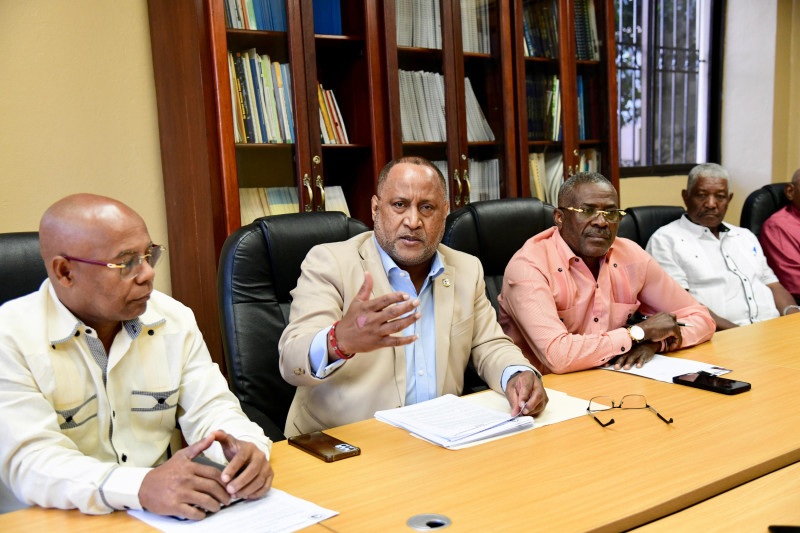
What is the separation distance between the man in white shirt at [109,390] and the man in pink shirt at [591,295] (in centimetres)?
107

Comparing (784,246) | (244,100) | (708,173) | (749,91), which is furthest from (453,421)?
(749,91)

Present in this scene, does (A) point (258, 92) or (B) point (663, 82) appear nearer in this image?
(A) point (258, 92)

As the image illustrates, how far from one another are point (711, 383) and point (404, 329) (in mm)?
802

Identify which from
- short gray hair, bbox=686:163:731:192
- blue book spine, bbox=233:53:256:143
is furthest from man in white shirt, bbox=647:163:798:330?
blue book spine, bbox=233:53:256:143

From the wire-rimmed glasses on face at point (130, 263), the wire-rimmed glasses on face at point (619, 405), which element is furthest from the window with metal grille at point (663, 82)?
the wire-rimmed glasses on face at point (130, 263)

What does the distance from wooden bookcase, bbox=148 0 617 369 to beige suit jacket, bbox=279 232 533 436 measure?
39.0 inches

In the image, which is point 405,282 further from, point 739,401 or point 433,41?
point 433,41

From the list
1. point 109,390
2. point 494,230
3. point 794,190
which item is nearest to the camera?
point 109,390

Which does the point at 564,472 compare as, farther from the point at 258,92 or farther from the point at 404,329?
the point at 258,92

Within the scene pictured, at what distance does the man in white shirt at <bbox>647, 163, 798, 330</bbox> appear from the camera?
11.1ft

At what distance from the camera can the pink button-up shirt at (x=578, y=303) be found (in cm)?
216

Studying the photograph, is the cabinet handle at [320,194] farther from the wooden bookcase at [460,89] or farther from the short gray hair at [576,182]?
the short gray hair at [576,182]

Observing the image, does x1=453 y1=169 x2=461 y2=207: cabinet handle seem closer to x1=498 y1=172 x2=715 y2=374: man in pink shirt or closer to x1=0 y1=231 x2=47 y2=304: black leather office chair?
x1=498 y1=172 x2=715 y2=374: man in pink shirt

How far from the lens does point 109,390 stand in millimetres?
1484
